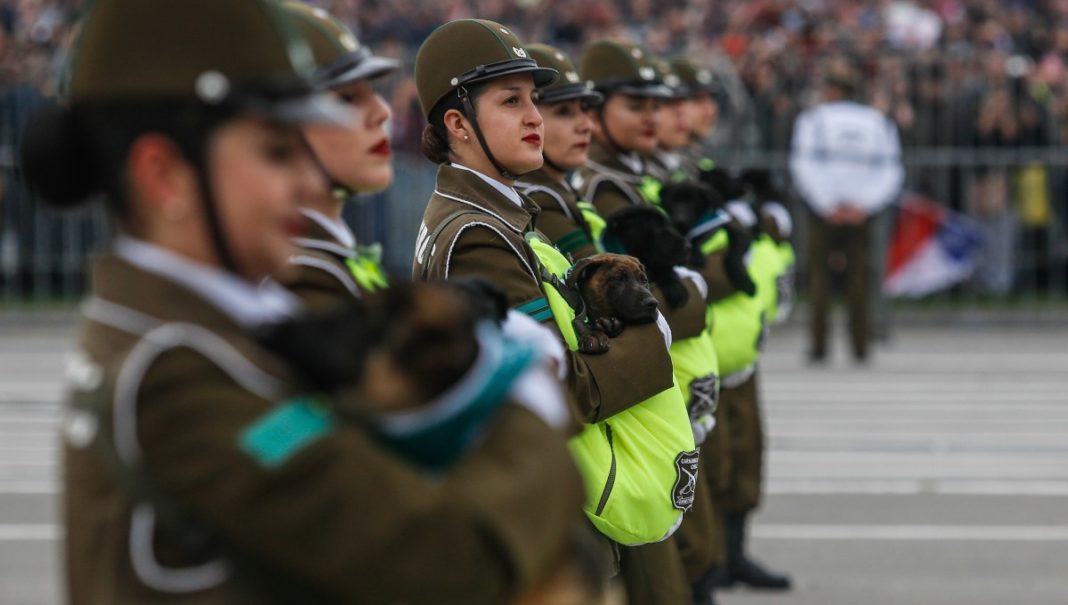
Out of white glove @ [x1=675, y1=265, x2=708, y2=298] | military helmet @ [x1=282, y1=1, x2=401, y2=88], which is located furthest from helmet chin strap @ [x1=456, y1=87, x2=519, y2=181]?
military helmet @ [x1=282, y1=1, x2=401, y2=88]

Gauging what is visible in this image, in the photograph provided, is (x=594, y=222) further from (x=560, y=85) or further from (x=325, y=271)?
(x=325, y=271)

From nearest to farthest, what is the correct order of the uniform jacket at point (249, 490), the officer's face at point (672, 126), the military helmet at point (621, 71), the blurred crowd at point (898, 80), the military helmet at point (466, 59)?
the uniform jacket at point (249, 490)
the military helmet at point (466, 59)
the military helmet at point (621, 71)
the officer's face at point (672, 126)
the blurred crowd at point (898, 80)

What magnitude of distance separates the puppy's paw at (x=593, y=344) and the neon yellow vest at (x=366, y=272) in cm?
125

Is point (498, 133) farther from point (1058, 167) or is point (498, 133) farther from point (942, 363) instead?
point (1058, 167)

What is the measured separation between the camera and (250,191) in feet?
7.54

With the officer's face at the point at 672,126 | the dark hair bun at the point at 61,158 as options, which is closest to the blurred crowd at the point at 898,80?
the officer's face at the point at 672,126

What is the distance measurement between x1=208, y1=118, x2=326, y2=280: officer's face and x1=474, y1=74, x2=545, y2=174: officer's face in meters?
2.51

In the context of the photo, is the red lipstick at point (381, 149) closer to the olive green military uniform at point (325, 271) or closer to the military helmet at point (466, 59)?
the olive green military uniform at point (325, 271)

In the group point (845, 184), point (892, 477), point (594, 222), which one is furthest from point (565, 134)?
point (845, 184)

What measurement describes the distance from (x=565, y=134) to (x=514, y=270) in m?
1.40

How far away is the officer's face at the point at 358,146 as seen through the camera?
343cm

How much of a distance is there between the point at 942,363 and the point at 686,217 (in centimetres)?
934

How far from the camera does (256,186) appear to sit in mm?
2301

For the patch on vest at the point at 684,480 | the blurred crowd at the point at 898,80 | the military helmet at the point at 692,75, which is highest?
the blurred crowd at the point at 898,80
